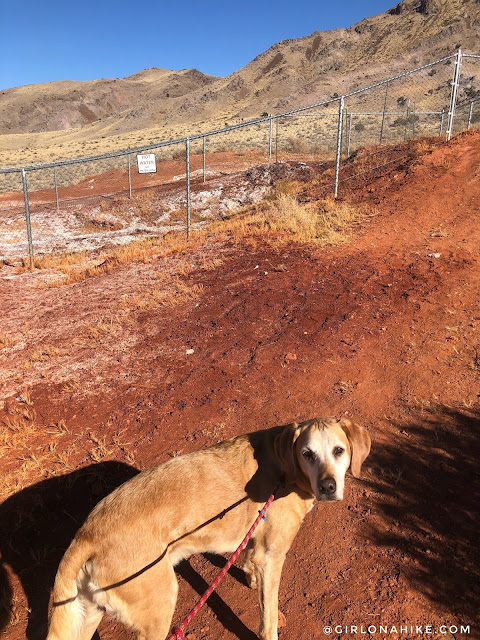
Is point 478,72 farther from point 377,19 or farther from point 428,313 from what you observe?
point 428,313

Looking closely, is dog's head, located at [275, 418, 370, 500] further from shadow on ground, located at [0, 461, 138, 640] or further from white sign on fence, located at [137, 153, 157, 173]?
white sign on fence, located at [137, 153, 157, 173]

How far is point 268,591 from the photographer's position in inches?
101

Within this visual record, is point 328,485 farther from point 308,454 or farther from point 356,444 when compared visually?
point 356,444

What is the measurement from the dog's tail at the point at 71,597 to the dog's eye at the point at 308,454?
48.9 inches

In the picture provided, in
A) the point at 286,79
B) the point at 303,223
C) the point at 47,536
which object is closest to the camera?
the point at 47,536

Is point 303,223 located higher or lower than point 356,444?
higher

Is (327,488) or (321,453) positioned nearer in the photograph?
(327,488)

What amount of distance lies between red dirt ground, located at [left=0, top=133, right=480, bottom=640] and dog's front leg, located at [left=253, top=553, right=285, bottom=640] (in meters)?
0.25

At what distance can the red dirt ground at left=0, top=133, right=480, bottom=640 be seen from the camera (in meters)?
2.92

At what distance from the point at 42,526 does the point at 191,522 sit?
2001 mm

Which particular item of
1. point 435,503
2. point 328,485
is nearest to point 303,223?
point 435,503

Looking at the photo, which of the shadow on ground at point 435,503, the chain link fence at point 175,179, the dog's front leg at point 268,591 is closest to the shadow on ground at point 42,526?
the dog's front leg at point 268,591

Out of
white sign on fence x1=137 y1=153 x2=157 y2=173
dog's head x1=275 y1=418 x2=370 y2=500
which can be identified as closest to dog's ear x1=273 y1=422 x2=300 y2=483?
dog's head x1=275 y1=418 x2=370 y2=500

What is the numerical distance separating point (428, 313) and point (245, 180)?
12.2 m
